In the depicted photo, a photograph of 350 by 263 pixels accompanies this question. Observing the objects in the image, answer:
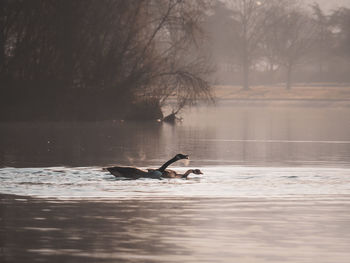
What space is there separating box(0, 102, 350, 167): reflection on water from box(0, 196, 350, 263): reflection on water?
8800 millimetres

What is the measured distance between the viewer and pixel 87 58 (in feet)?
154

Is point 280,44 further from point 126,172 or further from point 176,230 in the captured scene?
point 176,230

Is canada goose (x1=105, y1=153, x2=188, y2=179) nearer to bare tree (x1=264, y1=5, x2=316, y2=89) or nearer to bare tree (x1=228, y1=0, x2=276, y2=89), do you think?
bare tree (x1=228, y1=0, x2=276, y2=89)

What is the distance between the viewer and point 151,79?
47281mm

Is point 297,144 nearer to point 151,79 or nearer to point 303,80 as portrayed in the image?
point 151,79

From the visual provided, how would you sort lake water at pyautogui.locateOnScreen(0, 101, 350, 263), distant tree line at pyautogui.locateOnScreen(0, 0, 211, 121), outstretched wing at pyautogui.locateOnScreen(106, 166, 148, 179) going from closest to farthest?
lake water at pyautogui.locateOnScreen(0, 101, 350, 263), outstretched wing at pyautogui.locateOnScreen(106, 166, 148, 179), distant tree line at pyautogui.locateOnScreen(0, 0, 211, 121)

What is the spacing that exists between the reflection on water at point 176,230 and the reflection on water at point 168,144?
28.9 ft

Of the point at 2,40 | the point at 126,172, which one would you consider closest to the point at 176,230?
the point at 126,172

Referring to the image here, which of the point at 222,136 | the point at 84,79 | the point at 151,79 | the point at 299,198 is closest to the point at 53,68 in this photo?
the point at 84,79

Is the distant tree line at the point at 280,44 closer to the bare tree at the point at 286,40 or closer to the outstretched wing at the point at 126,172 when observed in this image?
the bare tree at the point at 286,40

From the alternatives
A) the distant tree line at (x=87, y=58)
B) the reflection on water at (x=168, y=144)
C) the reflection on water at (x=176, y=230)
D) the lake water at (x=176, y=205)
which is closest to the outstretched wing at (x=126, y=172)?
the lake water at (x=176, y=205)

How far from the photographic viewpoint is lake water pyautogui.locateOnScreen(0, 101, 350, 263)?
11.9 metres

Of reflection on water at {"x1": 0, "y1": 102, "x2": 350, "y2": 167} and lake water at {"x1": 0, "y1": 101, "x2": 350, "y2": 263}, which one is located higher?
reflection on water at {"x1": 0, "y1": 102, "x2": 350, "y2": 167}

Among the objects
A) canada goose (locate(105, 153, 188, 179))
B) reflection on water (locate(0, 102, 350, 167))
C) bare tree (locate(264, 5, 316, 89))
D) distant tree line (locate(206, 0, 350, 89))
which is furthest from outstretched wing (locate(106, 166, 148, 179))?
bare tree (locate(264, 5, 316, 89))
